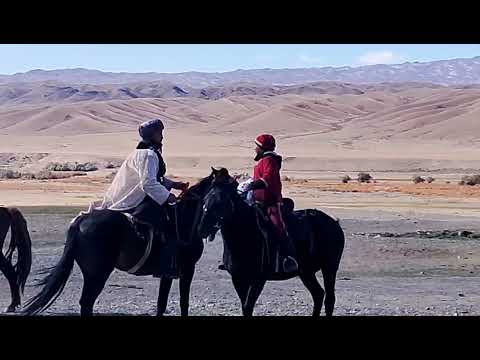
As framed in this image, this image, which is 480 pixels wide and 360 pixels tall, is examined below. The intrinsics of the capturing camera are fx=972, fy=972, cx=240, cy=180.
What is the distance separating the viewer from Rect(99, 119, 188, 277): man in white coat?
809cm

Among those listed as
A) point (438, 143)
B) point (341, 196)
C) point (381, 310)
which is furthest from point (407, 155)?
point (381, 310)

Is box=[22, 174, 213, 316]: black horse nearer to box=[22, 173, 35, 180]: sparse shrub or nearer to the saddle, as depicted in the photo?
the saddle

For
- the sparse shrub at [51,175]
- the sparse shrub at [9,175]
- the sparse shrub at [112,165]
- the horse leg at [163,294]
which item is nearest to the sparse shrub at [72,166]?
the sparse shrub at [112,165]

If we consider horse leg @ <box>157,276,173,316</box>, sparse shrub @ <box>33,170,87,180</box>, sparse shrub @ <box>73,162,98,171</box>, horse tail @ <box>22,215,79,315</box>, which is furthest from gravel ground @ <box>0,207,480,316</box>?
sparse shrub @ <box>73,162,98,171</box>

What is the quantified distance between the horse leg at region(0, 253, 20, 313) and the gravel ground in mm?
659

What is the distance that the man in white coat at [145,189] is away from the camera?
809cm

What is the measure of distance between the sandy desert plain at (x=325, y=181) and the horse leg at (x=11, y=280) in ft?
2.30

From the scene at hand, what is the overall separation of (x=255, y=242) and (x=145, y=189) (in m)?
1.10
